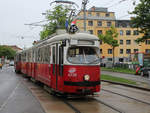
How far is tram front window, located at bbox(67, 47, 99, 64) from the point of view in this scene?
1045 centimetres

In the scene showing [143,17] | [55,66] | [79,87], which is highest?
[143,17]

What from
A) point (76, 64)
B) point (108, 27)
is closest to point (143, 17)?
point (76, 64)

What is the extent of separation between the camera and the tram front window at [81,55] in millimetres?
10453

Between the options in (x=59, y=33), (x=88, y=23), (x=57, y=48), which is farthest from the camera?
(x=88, y=23)

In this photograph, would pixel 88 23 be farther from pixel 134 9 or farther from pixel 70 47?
pixel 70 47

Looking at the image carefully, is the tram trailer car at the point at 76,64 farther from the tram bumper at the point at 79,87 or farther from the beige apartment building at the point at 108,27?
the beige apartment building at the point at 108,27

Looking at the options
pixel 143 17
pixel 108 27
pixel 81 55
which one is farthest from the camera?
pixel 108 27

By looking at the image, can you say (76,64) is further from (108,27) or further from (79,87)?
(108,27)

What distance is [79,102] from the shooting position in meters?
10.4

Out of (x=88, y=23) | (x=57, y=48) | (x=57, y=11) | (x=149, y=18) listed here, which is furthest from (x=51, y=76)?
(x=88, y=23)

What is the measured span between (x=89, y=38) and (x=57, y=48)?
1.50m

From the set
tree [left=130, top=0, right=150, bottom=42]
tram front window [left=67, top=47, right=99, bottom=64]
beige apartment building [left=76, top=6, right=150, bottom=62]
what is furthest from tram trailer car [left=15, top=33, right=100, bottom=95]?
beige apartment building [left=76, top=6, right=150, bottom=62]

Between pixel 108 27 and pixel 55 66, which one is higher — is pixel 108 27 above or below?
above

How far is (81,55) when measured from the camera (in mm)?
10562
